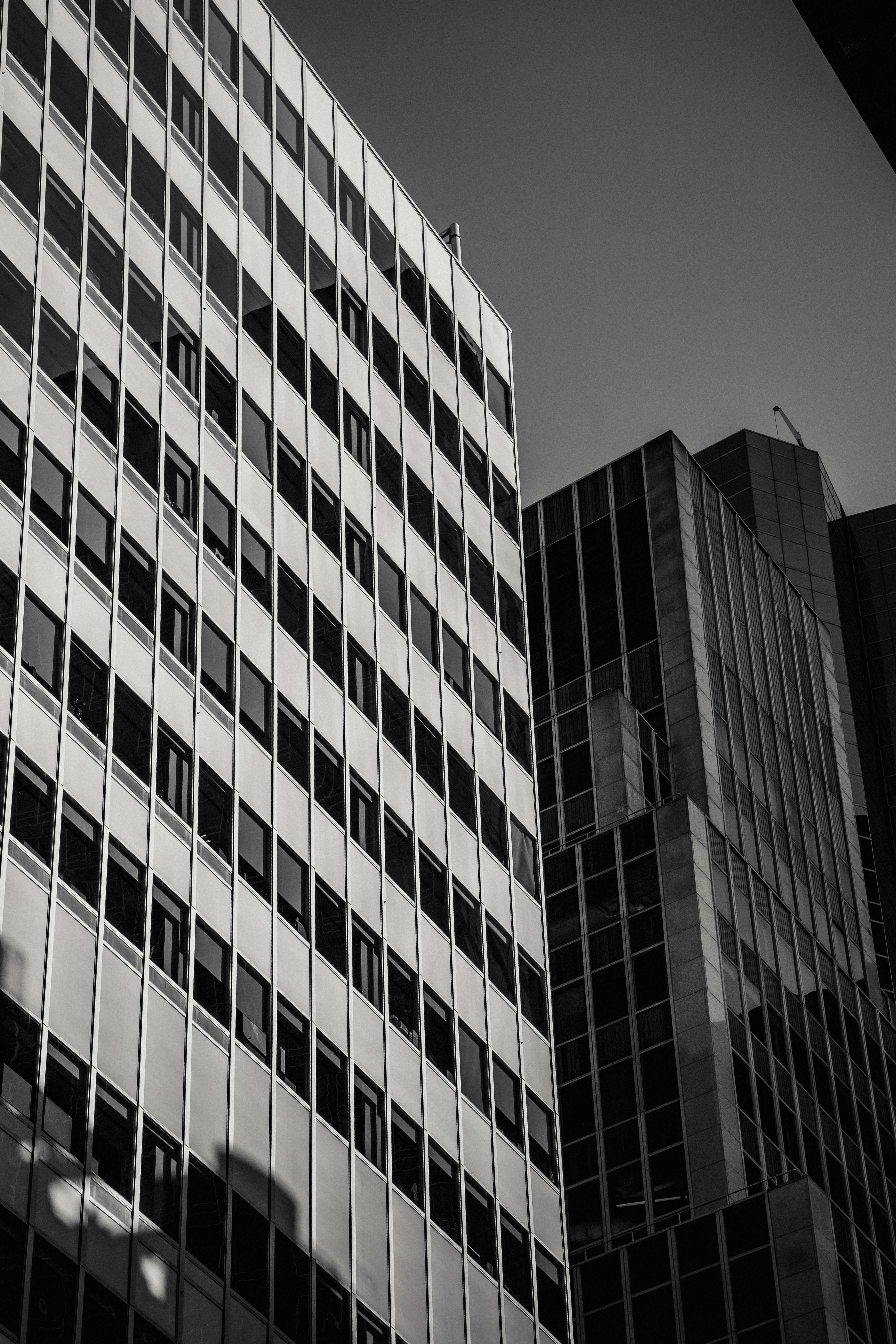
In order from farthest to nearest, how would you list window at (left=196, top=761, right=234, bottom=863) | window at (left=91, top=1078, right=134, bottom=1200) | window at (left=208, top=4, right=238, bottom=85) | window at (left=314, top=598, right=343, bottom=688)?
window at (left=208, top=4, right=238, bottom=85) → window at (left=314, top=598, right=343, bottom=688) → window at (left=196, top=761, right=234, bottom=863) → window at (left=91, top=1078, right=134, bottom=1200)

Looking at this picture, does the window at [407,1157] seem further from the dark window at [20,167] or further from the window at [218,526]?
the dark window at [20,167]

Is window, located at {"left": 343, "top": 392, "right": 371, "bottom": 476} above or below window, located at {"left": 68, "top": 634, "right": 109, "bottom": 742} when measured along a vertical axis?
above

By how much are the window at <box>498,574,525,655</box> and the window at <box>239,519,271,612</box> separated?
43.1ft

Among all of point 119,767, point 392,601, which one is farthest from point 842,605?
point 119,767

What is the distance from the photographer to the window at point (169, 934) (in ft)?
131

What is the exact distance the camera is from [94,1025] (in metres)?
37.2

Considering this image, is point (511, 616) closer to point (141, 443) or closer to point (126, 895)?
point (141, 443)

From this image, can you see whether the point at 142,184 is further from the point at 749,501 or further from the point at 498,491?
the point at 749,501

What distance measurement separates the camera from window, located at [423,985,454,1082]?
48.3m

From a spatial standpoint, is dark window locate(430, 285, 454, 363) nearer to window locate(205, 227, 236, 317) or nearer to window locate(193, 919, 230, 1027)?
window locate(205, 227, 236, 317)

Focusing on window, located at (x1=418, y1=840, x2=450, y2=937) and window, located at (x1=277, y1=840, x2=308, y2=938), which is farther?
window, located at (x1=418, y1=840, x2=450, y2=937)

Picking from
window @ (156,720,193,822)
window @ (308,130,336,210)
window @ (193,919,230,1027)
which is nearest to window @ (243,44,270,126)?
window @ (308,130,336,210)

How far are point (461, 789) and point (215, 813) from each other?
12.5 metres

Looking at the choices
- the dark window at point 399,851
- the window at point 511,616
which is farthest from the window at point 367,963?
the window at point 511,616
